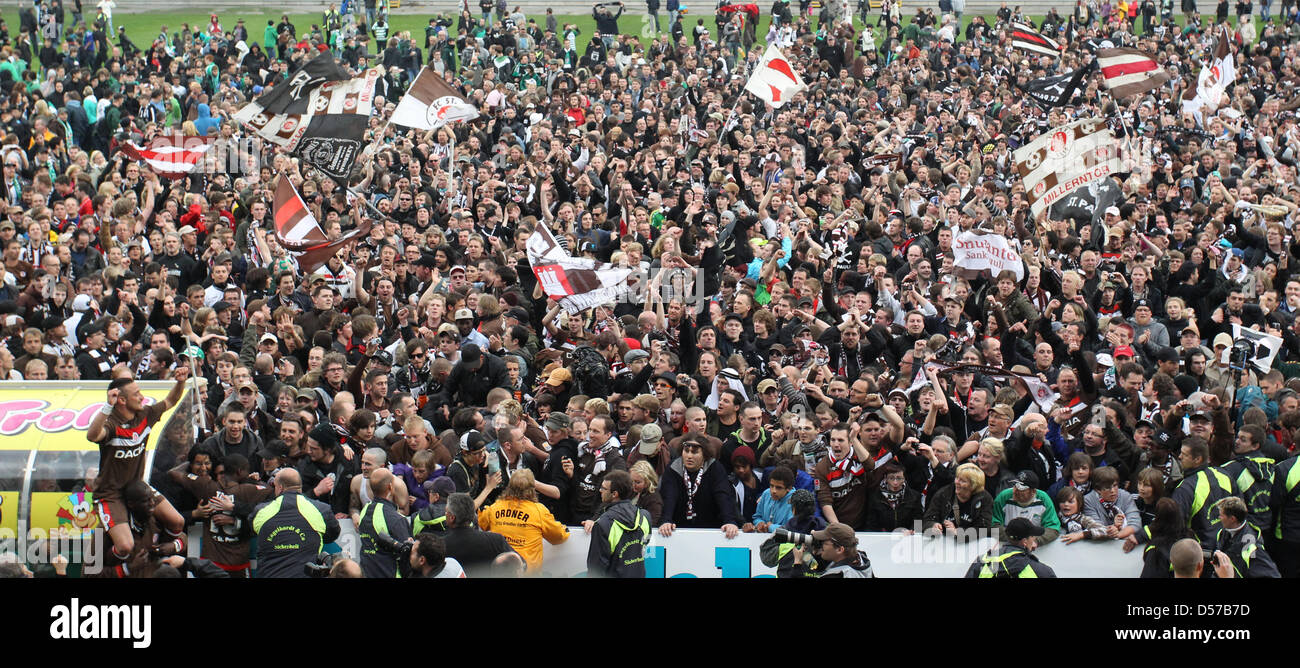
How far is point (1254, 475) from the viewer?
892 cm

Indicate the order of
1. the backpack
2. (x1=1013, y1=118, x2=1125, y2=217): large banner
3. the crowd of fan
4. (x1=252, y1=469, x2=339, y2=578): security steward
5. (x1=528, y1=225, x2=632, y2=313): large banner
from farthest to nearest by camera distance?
(x1=1013, y1=118, x2=1125, y2=217): large banner → (x1=528, y1=225, x2=632, y2=313): large banner → the backpack → the crowd of fan → (x1=252, y1=469, x2=339, y2=578): security steward

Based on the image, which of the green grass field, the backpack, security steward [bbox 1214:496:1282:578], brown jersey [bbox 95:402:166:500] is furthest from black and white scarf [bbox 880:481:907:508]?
the green grass field

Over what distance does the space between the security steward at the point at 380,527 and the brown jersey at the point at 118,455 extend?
147cm

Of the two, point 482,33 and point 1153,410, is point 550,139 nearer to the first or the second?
point 1153,410

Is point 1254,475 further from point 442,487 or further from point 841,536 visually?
point 442,487

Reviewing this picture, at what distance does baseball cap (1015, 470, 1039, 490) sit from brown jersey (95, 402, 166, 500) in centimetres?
536

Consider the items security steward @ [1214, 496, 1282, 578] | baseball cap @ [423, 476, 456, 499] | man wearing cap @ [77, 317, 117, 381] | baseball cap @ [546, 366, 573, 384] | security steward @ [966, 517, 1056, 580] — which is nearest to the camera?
security steward @ [966, 517, 1056, 580]

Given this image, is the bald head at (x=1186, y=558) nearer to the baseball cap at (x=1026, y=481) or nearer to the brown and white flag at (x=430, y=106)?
the baseball cap at (x=1026, y=481)

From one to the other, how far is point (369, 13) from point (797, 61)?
15.3m

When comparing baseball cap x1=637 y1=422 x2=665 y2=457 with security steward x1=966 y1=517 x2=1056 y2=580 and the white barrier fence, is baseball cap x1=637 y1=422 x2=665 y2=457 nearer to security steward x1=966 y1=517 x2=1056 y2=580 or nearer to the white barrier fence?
the white barrier fence

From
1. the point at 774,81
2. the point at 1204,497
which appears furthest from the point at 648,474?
the point at 774,81

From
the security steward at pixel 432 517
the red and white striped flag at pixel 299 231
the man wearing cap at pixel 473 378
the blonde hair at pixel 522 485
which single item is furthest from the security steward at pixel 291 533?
the red and white striped flag at pixel 299 231

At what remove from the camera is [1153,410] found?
10805 mm

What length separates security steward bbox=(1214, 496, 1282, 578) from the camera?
803 centimetres
